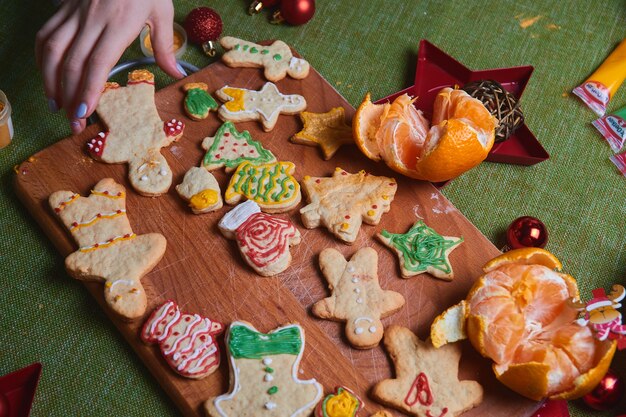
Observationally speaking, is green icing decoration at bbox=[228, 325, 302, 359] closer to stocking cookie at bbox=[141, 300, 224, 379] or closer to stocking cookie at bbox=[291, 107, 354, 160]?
stocking cookie at bbox=[141, 300, 224, 379]

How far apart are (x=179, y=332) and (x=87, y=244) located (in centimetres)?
33

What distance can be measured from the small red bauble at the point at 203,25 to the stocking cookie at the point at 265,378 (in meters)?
1.00

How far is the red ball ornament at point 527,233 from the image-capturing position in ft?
5.61

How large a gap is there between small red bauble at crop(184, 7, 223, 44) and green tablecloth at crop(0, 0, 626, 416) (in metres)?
0.07

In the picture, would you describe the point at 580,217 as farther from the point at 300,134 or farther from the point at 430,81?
the point at 300,134

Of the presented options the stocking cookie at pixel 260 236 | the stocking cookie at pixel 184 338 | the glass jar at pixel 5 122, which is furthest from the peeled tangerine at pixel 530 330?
the glass jar at pixel 5 122

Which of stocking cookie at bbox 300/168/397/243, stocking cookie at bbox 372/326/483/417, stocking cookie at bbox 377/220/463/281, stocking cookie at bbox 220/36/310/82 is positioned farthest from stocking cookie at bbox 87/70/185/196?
stocking cookie at bbox 372/326/483/417

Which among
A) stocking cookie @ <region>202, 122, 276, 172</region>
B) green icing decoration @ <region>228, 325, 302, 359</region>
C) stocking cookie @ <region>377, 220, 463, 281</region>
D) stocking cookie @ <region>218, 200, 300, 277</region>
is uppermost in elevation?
stocking cookie @ <region>202, 122, 276, 172</region>

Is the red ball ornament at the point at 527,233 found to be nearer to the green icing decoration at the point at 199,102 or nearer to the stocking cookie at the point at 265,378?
the stocking cookie at the point at 265,378

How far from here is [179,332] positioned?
1441mm

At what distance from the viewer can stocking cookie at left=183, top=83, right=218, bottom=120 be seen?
69.5 inches

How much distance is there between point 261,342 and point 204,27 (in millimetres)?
1065

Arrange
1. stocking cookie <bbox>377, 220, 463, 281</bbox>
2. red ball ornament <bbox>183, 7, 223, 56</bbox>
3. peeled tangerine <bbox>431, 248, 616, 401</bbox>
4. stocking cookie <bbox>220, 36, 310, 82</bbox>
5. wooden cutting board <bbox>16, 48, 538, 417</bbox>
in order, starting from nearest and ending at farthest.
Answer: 1. peeled tangerine <bbox>431, 248, 616, 401</bbox>
2. wooden cutting board <bbox>16, 48, 538, 417</bbox>
3. stocking cookie <bbox>377, 220, 463, 281</bbox>
4. stocking cookie <bbox>220, 36, 310, 82</bbox>
5. red ball ornament <bbox>183, 7, 223, 56</bbox>

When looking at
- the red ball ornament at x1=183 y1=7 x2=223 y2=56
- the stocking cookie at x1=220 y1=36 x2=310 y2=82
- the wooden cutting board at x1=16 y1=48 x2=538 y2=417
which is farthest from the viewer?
the red ball ornament at x1=183 y1=7 x2=223 y2=56
